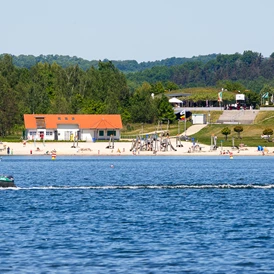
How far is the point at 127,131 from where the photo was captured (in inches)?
6806

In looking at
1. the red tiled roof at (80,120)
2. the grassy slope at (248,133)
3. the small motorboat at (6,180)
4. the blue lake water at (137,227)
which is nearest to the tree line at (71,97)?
the red tiled roof at (80,120)

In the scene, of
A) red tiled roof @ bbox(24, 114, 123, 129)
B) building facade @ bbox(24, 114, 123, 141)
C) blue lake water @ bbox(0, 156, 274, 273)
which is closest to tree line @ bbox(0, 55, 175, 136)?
red tiled roof @ bbox(24, 114, 123, 129)

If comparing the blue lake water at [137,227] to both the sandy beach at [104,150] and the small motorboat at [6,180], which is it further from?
the sandy beach at [104,150]

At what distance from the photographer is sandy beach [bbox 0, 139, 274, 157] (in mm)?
138000

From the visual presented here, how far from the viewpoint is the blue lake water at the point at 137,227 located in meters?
33.8

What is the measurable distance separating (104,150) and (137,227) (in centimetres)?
10000

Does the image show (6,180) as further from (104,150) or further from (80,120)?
(80,120)

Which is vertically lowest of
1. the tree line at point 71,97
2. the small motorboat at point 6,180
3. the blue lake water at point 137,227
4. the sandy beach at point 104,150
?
the blue lake water at point 137,227

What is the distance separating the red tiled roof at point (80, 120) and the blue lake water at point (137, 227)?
72073 mm

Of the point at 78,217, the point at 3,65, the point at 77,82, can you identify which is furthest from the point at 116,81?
the point at 78,217

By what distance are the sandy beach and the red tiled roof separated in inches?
279

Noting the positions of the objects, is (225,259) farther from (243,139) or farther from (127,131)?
(127,131)

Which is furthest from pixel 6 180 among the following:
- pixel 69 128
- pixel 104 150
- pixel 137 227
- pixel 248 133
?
pixel 248 133

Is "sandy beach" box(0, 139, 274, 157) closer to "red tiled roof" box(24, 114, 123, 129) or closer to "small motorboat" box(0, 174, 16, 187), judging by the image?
"red tiled roof" box(24, 114, 123, 129)
